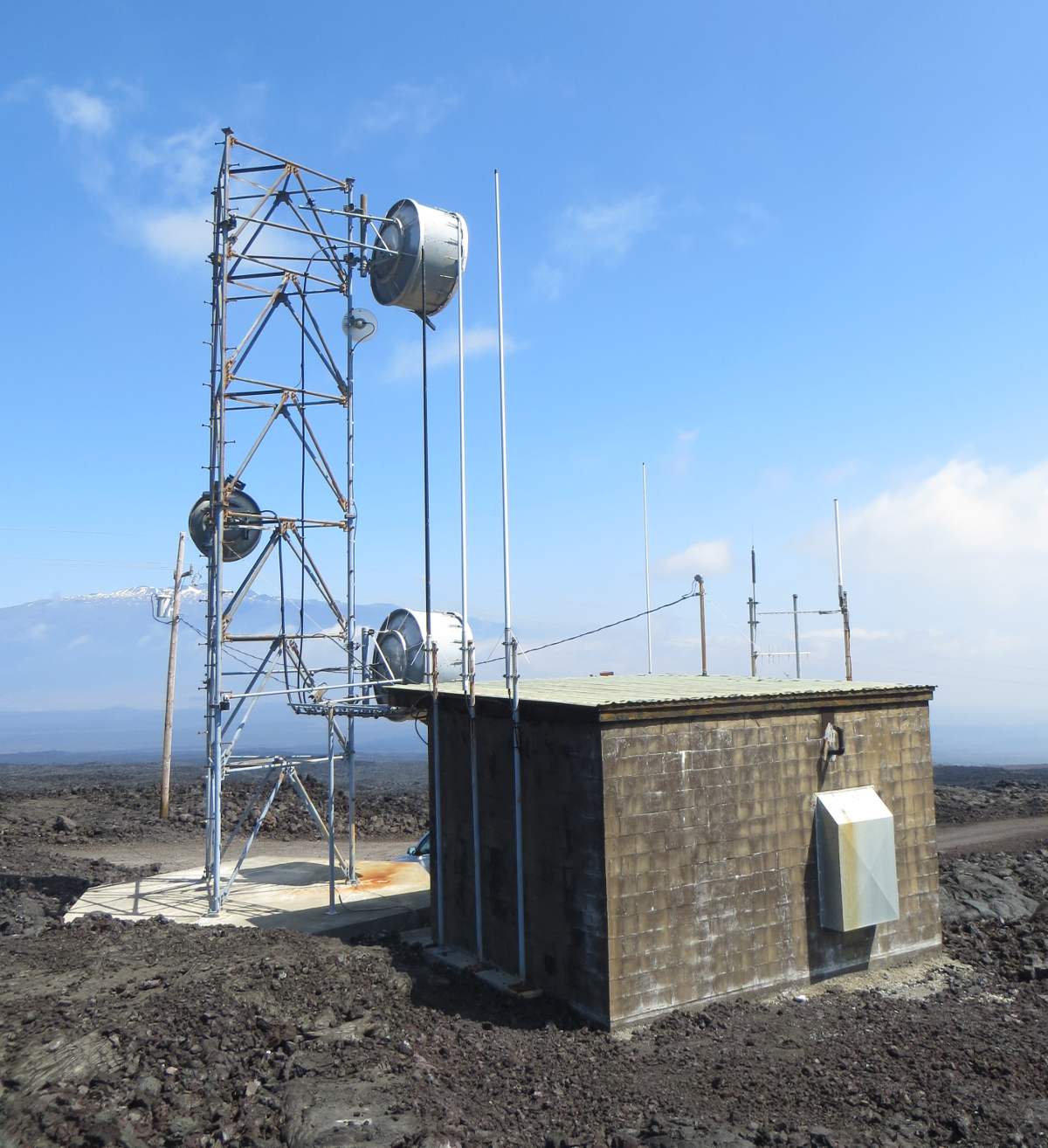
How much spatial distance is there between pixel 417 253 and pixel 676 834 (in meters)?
13.6

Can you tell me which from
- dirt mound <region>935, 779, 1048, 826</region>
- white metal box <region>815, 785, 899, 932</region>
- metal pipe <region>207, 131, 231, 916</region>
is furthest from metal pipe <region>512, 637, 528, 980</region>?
dirt mound <region>935, 779, 1048, 826</region>

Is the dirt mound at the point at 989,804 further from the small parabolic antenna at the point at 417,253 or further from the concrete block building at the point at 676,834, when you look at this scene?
the small parabolic antenna at the point at 417,253

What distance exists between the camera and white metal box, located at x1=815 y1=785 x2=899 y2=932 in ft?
48.7

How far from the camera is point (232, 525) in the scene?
19.7 m

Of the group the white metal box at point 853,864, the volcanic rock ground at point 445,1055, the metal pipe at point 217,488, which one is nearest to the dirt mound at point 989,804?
the white metal box at point 853,864

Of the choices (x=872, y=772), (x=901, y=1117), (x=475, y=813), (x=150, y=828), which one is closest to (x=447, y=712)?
(x=475, y=813)

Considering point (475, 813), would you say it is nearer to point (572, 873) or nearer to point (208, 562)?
point (572, 873)

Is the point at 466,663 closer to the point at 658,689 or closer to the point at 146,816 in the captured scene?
the point at 658,689

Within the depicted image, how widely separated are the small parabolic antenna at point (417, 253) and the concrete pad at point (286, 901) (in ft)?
44.8

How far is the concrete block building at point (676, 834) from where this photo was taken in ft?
43.2

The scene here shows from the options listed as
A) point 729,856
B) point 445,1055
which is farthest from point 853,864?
point 445,1055

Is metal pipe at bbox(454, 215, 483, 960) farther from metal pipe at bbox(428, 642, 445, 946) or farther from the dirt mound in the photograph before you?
the dirt mound

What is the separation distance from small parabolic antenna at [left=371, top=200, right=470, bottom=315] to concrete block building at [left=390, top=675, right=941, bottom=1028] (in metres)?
9.44

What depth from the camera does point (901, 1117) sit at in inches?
406
